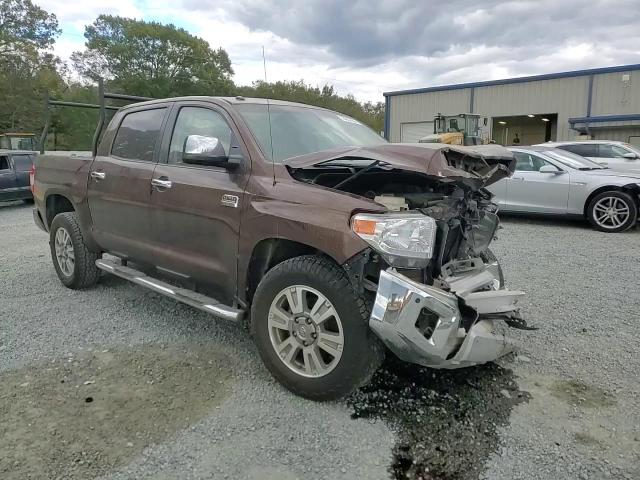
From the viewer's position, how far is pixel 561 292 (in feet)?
16.6

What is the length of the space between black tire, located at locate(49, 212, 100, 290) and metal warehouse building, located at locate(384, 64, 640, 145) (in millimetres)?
20396

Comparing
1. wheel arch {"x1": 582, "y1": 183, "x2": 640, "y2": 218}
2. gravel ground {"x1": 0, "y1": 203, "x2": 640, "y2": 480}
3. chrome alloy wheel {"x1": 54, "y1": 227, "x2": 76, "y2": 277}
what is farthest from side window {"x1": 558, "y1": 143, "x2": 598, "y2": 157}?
chrome alloy wheel {"x1": 54, "y1": 227, "x2": 76, "y2": 277}

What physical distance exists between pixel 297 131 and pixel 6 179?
11.9 metres

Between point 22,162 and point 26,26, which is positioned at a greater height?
point 26,26

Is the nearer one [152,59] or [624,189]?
[624,189]

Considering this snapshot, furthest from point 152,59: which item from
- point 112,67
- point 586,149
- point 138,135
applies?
point 138,135

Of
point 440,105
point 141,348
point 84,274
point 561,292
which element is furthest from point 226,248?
point 440,105

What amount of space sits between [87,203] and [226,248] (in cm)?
215

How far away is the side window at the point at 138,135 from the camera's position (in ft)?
13.6

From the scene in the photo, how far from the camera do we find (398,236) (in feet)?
8.77

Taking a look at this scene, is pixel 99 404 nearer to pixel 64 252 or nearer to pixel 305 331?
pixel 305 331

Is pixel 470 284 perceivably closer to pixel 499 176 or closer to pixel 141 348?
pixel 499 176

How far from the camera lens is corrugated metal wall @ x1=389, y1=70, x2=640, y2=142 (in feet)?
78.1

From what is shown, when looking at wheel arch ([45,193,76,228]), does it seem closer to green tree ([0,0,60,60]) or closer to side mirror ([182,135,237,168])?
side mirror ([182,135,237,168])
